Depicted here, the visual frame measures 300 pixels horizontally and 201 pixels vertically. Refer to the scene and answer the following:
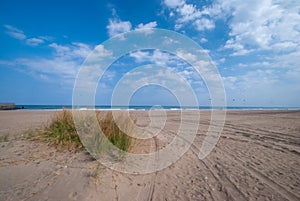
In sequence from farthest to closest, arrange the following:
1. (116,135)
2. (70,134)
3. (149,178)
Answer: (70,134) < (116,135) < (149,178)

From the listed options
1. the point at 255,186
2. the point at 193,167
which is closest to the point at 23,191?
the point at 193,167

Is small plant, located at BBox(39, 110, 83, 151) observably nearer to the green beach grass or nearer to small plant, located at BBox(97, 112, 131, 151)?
the green beach grass

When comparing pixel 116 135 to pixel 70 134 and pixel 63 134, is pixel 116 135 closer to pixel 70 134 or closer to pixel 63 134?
pixel 70 134

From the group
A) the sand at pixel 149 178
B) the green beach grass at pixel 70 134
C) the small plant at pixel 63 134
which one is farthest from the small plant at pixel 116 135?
the small plant at pixel 63 134

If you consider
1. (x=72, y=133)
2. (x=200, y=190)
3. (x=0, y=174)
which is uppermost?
(x=72, y=133)

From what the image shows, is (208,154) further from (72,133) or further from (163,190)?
(72,133)

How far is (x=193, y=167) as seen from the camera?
16.7 ft

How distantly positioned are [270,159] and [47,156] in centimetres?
608

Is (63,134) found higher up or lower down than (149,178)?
higher up

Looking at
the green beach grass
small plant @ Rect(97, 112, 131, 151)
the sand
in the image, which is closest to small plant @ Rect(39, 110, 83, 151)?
the green beach grass

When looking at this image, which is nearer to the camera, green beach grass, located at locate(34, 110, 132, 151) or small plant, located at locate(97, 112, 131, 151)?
small plant, located at locate(97, 112, 131, 151)

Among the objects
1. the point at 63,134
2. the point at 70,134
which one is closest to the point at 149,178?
the point at 70,134

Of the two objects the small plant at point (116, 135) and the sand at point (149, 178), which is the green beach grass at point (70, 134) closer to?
the small plant at point (116, 135)

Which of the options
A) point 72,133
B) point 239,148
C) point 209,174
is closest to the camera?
point 209,174
